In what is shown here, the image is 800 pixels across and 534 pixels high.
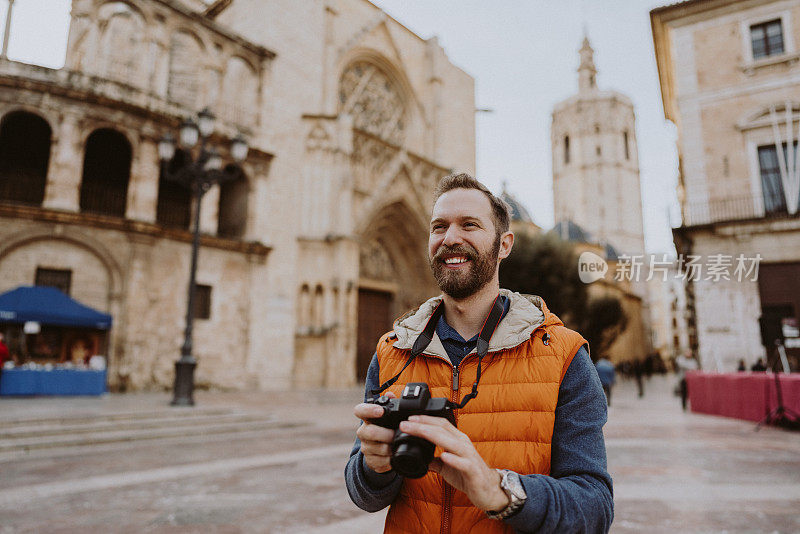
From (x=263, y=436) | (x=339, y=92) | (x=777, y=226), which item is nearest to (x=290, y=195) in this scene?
(x=339, y=92)

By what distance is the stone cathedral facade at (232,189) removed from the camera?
532 inches

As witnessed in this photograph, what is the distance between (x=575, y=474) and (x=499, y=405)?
266mm

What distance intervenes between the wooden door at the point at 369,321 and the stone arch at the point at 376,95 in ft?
23.3

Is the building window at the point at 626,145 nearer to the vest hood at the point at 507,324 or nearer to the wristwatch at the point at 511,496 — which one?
the vest hood at the point at 507,324

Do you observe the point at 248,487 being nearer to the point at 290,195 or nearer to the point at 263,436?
the point at 263,436

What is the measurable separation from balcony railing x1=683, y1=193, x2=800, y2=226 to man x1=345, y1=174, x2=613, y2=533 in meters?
17.9

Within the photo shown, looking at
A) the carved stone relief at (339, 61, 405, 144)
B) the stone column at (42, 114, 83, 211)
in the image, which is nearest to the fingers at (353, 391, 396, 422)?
the stone column at (42, 114, 83, 211)

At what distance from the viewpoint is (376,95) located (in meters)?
23.2

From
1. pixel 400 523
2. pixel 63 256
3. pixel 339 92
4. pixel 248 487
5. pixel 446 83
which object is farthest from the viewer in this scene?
pixel 446 83

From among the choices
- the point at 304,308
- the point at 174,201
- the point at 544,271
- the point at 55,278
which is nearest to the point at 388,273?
the point at 304,308

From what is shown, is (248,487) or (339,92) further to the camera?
(339,92)

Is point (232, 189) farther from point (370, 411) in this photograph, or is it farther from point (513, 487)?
point (513, 487)

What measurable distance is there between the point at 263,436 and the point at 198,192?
564 cm

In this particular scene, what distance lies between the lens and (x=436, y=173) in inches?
882
